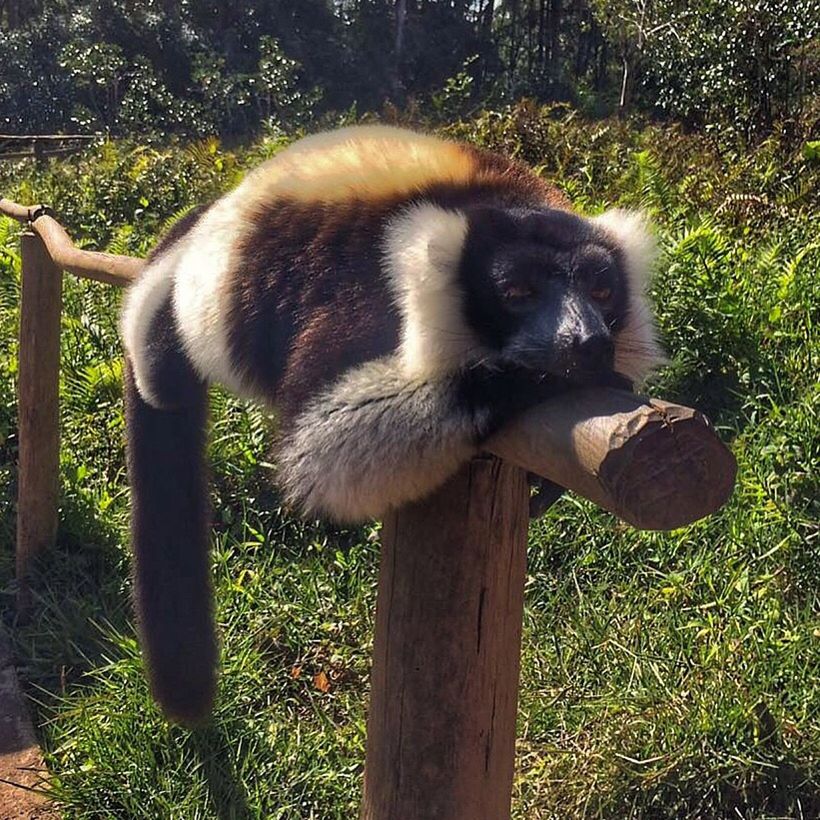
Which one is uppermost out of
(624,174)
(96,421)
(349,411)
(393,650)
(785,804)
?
(349,411)

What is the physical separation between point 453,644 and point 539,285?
2.28 ft

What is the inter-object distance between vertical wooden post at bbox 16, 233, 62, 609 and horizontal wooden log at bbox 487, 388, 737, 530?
327 centimetres

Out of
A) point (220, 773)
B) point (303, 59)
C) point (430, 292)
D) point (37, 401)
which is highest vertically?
point (430, 292)

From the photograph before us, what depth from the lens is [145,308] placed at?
2.88 metres

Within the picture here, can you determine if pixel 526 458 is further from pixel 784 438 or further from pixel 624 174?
pixel 624 174

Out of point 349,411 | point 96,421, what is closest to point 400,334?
point 349,411

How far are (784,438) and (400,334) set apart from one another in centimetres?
202

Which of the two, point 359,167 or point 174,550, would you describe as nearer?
point 359,167

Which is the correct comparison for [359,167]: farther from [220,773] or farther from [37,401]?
[37,401]

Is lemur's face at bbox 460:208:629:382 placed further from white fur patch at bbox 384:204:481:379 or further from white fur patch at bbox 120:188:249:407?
white fur patch at bbox 120:188:249:407

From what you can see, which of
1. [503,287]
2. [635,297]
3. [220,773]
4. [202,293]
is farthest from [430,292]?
[220,773]

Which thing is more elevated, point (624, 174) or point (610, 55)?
point (624, 174)

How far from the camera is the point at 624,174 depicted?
20.3ft

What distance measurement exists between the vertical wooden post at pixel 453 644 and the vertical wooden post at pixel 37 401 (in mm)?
2698
